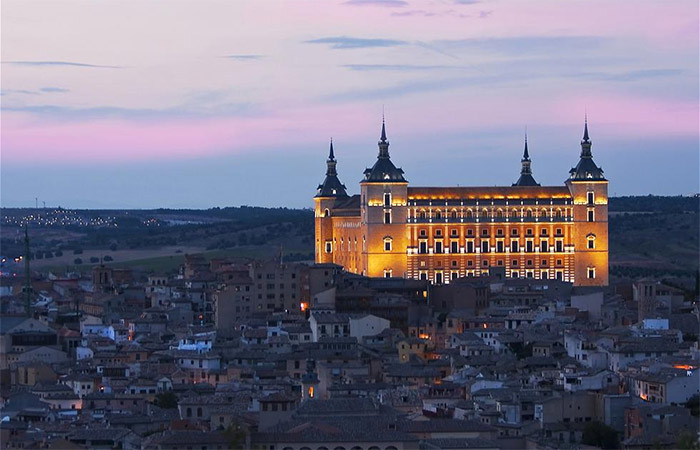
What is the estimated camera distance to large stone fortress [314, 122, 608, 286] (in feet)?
445

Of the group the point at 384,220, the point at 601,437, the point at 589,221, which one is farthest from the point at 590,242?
the point at 601,437

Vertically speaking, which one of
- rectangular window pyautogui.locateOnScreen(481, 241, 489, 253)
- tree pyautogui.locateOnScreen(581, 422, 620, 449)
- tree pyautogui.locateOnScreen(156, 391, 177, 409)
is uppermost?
rectangular window pyautogui.locateOnScreen(481, 241, 489, 253)

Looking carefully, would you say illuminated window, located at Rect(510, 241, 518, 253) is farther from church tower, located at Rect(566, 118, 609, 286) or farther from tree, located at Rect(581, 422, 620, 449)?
tree, located at Rect(581, 422, 620, 449)

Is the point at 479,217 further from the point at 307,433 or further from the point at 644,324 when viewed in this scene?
the point at 307,433

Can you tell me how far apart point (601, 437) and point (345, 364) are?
1649cm

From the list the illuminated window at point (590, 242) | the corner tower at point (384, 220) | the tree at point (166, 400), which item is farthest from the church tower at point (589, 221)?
the tree at point (166, 400)

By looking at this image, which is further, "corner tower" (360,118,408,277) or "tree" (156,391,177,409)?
"corner tower" (360,118,408,277)

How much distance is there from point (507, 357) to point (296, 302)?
81.8 feet

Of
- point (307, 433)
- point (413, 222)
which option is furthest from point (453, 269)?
point (307, 433)

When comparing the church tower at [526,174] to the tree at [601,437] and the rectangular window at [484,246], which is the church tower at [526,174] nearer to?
the rectangular window at [484,246]

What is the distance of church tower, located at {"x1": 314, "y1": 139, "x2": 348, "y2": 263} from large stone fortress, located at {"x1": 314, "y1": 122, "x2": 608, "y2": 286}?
3.00 metres

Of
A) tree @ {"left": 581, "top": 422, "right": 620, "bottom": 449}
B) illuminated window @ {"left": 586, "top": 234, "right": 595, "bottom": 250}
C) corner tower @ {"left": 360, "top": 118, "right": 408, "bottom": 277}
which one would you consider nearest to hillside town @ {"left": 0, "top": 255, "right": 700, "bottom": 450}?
tree @ {"left": 581, "top": 422, "right": 620, "bottom": 449}

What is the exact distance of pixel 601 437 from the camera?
233 ft

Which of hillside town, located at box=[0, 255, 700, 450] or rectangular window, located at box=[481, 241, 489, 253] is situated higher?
rectangular window, located at box=[481, 241, 489, 253]
